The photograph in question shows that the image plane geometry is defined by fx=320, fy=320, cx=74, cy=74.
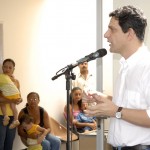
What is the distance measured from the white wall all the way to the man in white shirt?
315 cm

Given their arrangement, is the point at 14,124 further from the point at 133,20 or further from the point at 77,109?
the point at 133,20

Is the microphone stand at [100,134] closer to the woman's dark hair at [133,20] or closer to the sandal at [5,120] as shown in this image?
the woman's dark hair at [133,20]

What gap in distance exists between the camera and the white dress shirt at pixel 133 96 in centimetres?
171

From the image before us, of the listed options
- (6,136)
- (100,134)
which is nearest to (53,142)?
(6,136)

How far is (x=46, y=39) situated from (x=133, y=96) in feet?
13.4

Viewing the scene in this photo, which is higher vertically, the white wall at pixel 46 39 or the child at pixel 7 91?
the white wall at pixel 46 39

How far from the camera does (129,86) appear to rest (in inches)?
70.3

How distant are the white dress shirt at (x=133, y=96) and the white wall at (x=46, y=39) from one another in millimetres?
3176

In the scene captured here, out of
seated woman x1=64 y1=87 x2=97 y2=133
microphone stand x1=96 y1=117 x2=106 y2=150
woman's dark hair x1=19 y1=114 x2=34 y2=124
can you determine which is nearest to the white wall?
seated woman x1=64 y1=87 x2=97 y2=133

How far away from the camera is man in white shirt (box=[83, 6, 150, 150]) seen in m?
1.65

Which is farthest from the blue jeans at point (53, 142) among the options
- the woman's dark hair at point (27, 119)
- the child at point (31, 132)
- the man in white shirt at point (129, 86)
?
the man in white shirt at point (129, 86)

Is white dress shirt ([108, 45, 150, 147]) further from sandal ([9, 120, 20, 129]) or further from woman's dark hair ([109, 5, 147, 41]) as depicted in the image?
sandal ([9, 120, 20, 129])

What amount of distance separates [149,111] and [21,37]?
3.74m

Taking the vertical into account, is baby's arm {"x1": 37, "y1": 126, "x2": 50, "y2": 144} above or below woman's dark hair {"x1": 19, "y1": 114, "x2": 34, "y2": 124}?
below
